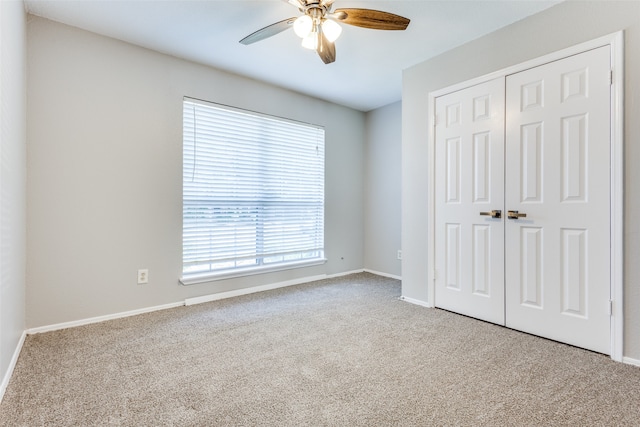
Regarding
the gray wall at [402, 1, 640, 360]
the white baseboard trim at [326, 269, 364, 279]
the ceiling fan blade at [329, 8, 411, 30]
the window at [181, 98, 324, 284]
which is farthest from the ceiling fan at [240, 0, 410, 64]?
the white baseboard trim at [326, 269, 364, 279]

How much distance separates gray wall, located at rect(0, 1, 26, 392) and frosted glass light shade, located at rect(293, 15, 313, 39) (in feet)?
5.00

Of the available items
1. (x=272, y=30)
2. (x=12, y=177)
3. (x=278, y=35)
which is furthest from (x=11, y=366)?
(x=278, y=35)

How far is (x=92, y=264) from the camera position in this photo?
2.58 m

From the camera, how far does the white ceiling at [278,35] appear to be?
7.30 feet

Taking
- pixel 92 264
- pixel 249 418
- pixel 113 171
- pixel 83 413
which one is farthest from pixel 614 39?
pixel 92 264

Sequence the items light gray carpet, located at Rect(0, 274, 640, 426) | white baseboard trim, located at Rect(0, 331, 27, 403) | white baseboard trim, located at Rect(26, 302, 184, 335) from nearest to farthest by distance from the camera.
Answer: light gray carpet, located at Rect(0, 274, 640, 426) → white baseboard trim, located at Rect(0, 331, 27, 403) → white baseboard trim, located at Rect(26, 302, 184, 335)

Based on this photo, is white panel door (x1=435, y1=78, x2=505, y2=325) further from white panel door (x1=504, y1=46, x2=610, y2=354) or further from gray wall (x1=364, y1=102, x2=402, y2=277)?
gray wall (x1=364, y1=102, x2=402, y2=277)

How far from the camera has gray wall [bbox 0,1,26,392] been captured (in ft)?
5.36

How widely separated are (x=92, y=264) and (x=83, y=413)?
1.48 meters

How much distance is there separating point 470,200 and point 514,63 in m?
1.11

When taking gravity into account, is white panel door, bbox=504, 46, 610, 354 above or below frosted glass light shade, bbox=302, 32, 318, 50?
below

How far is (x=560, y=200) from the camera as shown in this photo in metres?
2.19

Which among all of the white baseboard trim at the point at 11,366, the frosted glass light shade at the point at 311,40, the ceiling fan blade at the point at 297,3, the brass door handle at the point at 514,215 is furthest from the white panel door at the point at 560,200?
the white baseboard trim at the point at 11,366

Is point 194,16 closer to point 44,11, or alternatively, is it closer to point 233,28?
point 233,28
